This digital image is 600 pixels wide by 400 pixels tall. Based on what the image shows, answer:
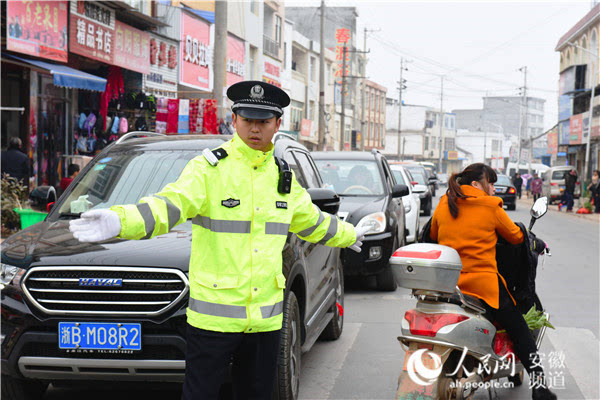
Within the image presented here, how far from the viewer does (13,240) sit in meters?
4.75

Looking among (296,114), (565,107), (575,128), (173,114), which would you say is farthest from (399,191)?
(565,107)

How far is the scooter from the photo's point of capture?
Result: 3852 millimetres

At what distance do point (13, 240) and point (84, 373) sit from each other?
1.14 metres

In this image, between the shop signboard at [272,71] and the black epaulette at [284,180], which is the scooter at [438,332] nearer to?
the black epaulette at [284,180]

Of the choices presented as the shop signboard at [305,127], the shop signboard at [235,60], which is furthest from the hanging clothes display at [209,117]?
the shop signboard at [305,127]

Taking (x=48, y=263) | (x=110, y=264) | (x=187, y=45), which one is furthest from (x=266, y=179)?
(x=187, y=45)

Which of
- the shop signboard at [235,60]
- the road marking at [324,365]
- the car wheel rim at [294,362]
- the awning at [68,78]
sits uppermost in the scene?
the shop signboard at [235,60]

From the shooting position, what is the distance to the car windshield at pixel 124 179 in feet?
17.3

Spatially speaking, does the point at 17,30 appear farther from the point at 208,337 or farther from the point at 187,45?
the point at 208,337

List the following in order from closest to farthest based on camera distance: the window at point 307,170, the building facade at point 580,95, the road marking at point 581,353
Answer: the road marking at point 581,353 < the window at point 307,170 < the building facade at point 580,95

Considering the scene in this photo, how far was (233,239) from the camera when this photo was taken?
3.19 m

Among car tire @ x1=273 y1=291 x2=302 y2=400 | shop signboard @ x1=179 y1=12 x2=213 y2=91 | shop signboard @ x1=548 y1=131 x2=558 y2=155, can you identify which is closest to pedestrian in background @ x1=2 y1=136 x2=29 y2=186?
car tire @ x1=273 y1=291 x2=302 y2=400

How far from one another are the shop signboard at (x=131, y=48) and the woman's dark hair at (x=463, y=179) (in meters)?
14.6

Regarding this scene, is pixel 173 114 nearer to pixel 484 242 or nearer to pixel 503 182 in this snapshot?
pixel 484 242
